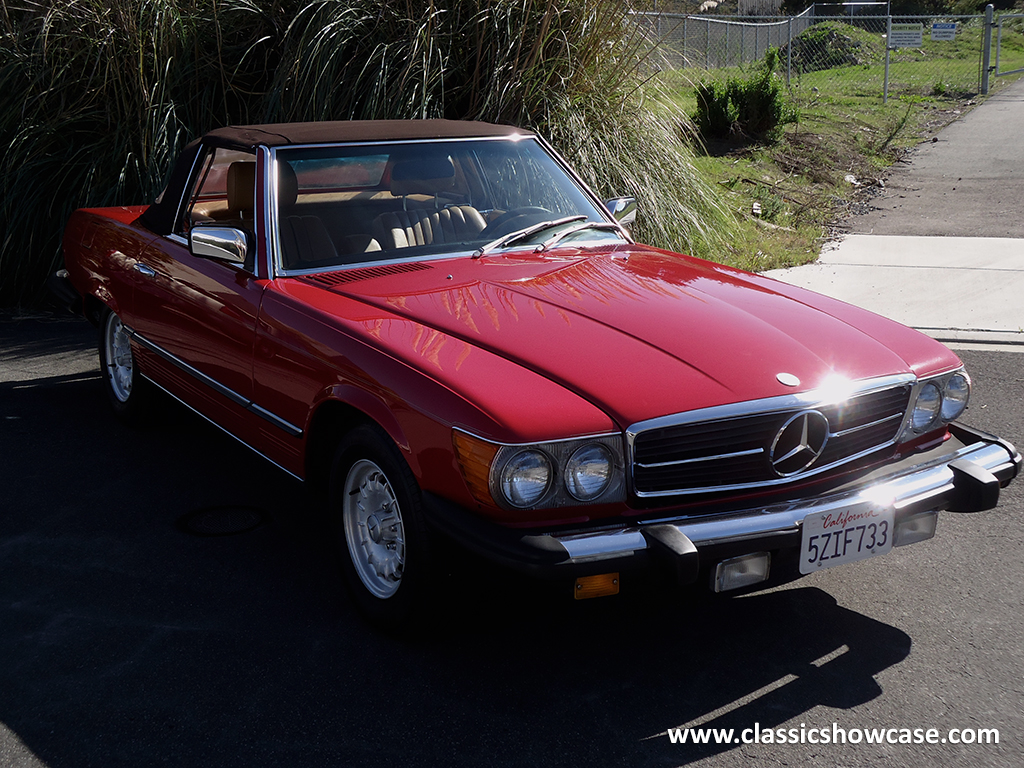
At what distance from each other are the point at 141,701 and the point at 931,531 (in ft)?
8.15

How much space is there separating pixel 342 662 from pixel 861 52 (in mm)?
27984

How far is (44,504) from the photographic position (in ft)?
14.5

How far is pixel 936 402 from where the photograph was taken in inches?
133

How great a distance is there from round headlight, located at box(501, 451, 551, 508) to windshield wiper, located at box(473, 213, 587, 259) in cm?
158

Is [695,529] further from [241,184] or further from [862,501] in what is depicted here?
[241,184]

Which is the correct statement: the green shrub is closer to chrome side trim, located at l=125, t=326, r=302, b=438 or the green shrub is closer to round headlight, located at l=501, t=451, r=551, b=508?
chrome side trim, located at l=125, t=326, r=302, b=438

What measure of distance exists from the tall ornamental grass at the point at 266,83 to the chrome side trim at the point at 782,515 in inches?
213

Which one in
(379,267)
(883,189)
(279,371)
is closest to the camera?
(279,371)

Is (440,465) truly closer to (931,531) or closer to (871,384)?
(871,384)

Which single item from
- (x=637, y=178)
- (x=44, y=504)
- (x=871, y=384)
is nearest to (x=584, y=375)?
(x=871, y=384)

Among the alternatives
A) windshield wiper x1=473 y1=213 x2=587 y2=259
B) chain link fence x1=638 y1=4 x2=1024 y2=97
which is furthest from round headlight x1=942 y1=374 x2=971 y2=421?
chain link fence x1=638 y1=4 x2=1024 y2=97

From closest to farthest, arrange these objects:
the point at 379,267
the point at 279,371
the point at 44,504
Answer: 1. the point at 279,371
2. the point at 379,267
3. the point at 44,504

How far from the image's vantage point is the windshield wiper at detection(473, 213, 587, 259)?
165 inches

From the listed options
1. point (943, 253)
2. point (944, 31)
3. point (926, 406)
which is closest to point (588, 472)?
point (926, 406)
